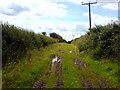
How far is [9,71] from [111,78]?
8426 millimetres

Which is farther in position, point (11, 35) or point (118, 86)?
point (11, 35)

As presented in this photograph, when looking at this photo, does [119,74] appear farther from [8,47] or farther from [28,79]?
[8,47]

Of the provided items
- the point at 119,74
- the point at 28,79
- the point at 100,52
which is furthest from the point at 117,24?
the point at 28,79

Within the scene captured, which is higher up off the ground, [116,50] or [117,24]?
[117,24]

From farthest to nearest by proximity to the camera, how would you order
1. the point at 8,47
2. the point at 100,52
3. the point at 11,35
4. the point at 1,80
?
the point at 100,52 → the point at 11,35 → the point at 8,47 → the point at 1,80

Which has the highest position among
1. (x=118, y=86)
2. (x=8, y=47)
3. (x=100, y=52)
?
(x=8, y=47)

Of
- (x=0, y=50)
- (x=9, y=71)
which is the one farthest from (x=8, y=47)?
(x=9, y=71)

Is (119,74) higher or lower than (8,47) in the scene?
lower

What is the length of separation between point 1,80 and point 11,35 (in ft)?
17.1

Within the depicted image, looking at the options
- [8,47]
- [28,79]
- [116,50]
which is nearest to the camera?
[28,79]

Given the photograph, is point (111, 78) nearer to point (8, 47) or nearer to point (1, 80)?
point (1, 80)

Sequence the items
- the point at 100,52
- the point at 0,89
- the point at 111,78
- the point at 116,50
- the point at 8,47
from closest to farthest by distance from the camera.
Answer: the point at 0,89
the point at 111,78
the point at 8,47
the point at 116,50
the point at 100,52

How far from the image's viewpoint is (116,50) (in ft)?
42.6

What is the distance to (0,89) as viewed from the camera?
22.9 ft
